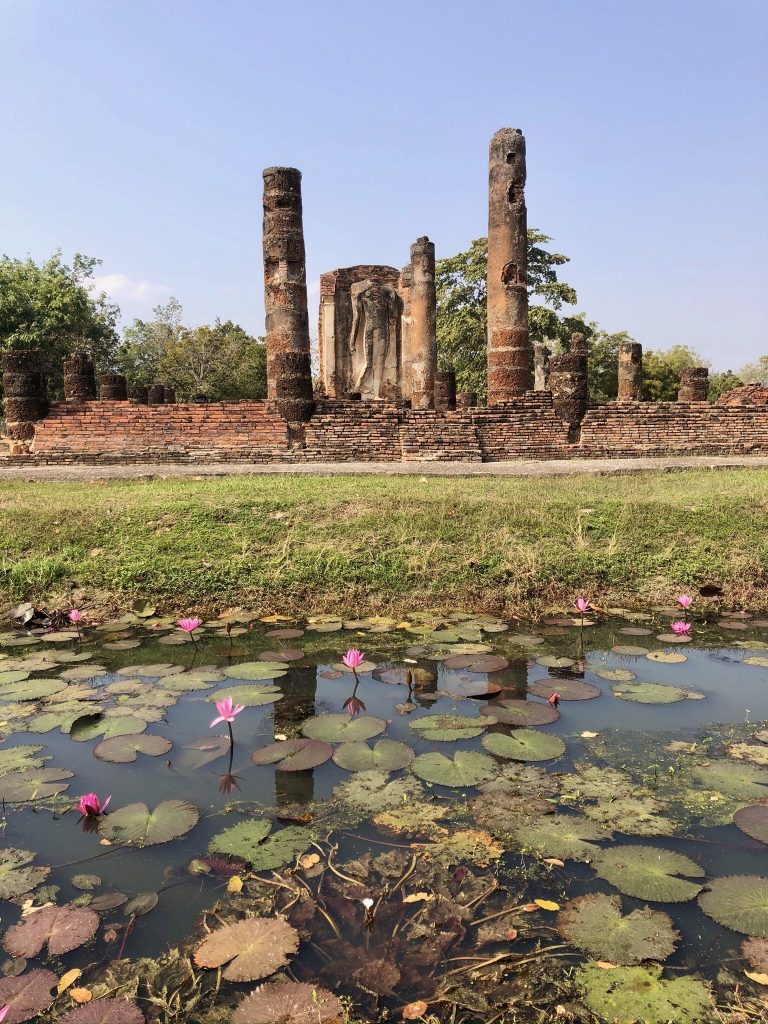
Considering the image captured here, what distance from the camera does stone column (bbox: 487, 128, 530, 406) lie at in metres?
14.4

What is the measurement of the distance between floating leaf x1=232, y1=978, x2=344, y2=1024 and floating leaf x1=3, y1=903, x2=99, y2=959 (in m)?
0.45

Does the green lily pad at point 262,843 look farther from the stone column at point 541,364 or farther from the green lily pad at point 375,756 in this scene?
the stone column at point 541,364

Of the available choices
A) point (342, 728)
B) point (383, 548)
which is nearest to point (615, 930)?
point (342, 728)

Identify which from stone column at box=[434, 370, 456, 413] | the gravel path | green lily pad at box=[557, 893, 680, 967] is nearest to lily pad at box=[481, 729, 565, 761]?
green lily pad at box=[557, 893, 680, 967]

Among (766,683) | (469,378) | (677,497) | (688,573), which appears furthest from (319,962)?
(469,378)

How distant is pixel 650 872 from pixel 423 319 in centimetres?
1782

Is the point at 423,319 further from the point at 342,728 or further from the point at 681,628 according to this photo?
the point at 342,728

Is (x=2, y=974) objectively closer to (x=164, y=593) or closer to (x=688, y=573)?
(x=164, y=593)

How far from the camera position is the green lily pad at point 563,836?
197cm

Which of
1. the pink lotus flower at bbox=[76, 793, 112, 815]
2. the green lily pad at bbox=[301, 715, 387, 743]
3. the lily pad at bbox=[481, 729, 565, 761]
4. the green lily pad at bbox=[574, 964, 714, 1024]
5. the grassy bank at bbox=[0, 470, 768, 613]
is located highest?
the grassy bank at bbox=[0, 470, 768, 613]

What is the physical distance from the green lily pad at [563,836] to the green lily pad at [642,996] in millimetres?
398

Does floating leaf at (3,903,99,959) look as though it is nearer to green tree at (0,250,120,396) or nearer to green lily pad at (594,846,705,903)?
green lily pad at (594,846,705,903)

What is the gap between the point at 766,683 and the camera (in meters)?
3.30

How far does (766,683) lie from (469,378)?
28086 mm
